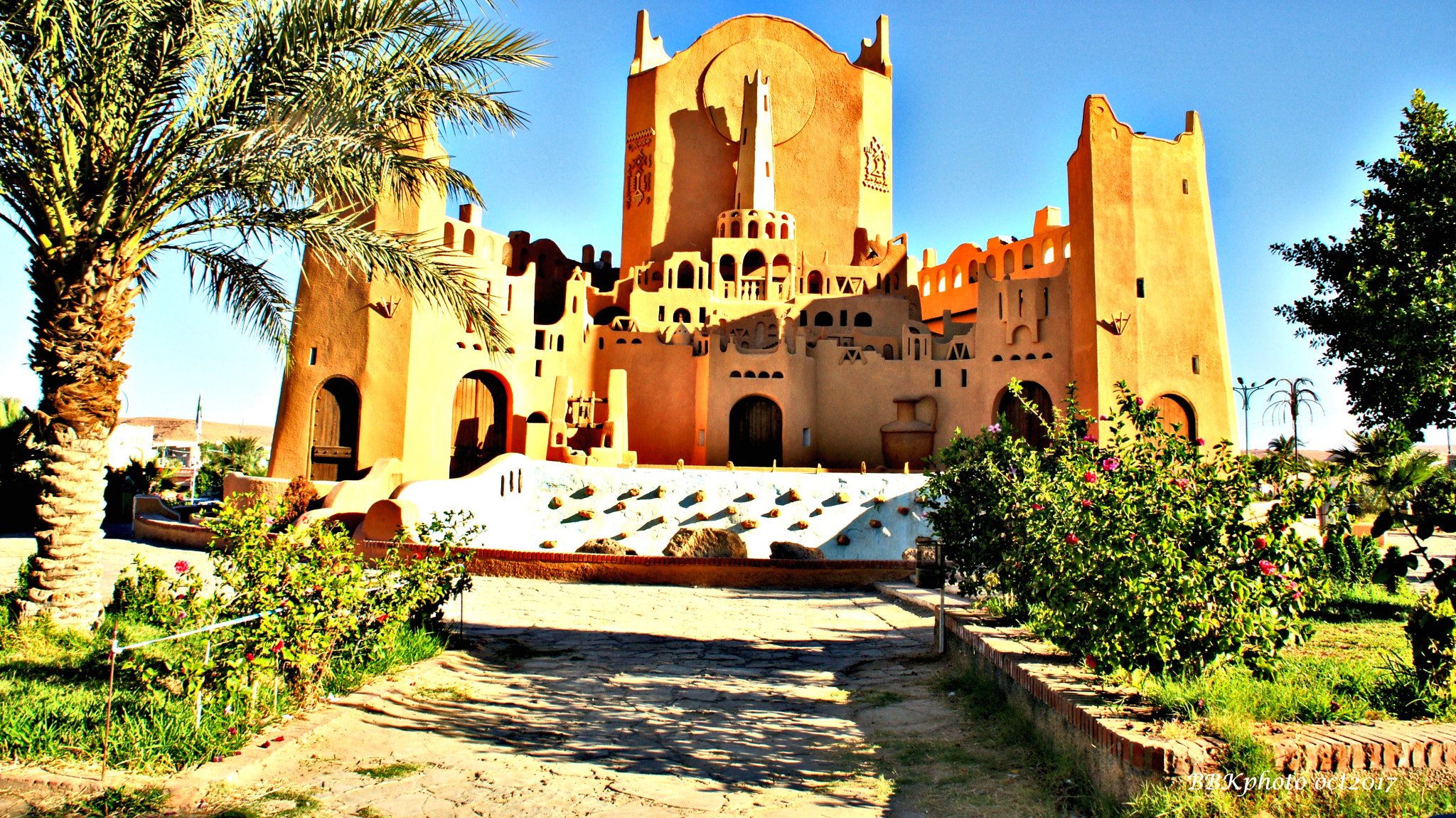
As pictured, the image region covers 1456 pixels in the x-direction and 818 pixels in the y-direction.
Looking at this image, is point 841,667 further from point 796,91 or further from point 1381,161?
point 796,91

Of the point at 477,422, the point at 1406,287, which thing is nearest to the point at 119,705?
the point at 1406,287

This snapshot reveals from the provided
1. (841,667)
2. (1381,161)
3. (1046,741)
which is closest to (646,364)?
(1381,161)

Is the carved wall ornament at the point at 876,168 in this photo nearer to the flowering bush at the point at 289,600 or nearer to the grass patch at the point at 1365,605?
the grass patch at the point at 1365,605

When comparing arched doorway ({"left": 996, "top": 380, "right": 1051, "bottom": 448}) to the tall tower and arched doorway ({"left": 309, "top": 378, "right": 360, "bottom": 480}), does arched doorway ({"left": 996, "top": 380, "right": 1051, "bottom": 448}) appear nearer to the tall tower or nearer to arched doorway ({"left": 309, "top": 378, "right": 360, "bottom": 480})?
the tall tower

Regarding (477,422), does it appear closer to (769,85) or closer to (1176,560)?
(769,85)

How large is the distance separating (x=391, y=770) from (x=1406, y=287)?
516 inches

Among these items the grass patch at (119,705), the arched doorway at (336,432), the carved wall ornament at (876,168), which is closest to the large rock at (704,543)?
the grass patch at (119,705)

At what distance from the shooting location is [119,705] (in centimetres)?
523

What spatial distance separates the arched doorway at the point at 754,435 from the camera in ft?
84.9

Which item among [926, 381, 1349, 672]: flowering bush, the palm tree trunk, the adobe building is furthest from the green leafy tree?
the palm tree trunk

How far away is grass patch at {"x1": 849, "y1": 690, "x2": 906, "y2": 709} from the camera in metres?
6.39

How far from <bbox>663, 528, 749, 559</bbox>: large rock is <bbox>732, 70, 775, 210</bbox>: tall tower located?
1935 centimetres

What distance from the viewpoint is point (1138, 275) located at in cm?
Answer: 2275

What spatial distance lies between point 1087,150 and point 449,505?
17.1 meters
